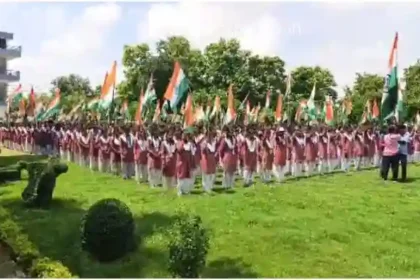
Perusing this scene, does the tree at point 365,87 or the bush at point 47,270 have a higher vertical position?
the tree at point 365,87

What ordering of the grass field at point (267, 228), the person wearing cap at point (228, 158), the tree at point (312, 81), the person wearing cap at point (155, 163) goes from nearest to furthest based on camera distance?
the grass field at point (267, 228) → the person wearing cap at point (228, 158) → the person wearing cap at point (155, 163) → the tree at point (312, 81)

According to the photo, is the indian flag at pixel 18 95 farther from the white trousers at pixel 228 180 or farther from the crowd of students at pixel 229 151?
the white trousers at pixel 228 180

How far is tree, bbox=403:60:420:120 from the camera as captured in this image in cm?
4116

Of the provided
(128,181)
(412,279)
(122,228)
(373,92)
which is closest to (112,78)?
(128,181)

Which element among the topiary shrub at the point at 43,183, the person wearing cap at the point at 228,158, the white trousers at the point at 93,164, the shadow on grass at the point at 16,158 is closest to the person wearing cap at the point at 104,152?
the white trousers at the point at 93,164

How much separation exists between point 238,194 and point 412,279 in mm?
6618

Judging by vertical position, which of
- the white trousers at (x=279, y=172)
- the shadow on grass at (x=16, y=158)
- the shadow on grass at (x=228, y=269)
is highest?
the shadow on grass at (x=16, y=158)

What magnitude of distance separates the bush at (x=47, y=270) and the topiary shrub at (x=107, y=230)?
37.7 inches

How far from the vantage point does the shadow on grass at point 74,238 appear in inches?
400

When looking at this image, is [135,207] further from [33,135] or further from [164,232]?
[33,135]

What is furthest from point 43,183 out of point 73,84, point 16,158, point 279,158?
point 73,84

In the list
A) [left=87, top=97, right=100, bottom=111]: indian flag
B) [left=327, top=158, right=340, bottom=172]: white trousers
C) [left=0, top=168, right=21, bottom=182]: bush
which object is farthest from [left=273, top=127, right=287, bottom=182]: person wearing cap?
[left=87, top=97, right=100, bottom=111]: indian flag

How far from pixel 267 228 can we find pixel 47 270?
177 inches

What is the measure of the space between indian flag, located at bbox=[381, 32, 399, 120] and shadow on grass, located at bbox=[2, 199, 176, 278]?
768 centimetres
